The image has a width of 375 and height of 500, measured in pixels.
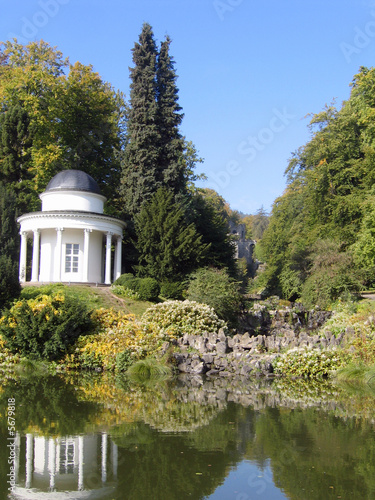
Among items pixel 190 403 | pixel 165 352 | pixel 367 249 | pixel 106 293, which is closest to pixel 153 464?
pixel 190 403

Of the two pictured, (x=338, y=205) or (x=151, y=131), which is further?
(x=151, y=131)

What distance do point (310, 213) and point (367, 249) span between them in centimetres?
956

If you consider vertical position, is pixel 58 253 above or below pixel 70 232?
below

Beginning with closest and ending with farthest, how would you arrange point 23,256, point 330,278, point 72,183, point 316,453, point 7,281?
point 316,453 → point 7,281 → point 330,278 → point 72,183 → point 23,256

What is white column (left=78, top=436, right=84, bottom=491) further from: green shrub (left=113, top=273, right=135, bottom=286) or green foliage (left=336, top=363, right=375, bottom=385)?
green shrub (left=113, top=273, right=135, bottom=286)

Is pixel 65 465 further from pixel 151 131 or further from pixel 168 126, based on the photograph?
pixel 168 126

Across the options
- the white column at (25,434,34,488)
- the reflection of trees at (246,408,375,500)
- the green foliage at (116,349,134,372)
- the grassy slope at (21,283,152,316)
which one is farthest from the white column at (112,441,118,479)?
the grassy slope at (21,283,152,316)

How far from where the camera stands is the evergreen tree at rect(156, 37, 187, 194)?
35.6m

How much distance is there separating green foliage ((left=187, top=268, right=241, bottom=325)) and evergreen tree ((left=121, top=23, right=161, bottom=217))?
37.1ft

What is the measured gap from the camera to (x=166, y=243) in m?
30.9

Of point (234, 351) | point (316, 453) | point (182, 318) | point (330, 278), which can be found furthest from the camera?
point (330, 278)

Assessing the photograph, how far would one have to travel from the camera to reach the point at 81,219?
29859 mm

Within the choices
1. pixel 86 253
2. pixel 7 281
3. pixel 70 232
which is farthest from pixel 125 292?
pixel 7 281

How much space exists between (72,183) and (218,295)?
12383 mm
